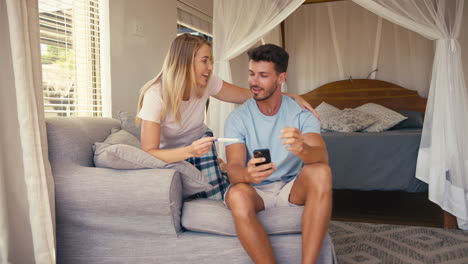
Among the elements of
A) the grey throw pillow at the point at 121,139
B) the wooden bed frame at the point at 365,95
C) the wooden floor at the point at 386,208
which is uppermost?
the wooden bed frame at the point at 365,95

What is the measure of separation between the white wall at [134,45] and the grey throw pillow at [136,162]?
137 cm

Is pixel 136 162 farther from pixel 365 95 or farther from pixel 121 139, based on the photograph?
pixel 365 95

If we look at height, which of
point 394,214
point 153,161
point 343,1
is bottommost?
point 394,214

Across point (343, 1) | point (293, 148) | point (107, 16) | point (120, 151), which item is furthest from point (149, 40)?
point (343, 1)

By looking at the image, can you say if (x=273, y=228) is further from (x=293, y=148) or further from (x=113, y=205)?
(x=113, y=205)

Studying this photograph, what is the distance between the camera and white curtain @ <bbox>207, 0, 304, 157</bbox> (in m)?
3.12

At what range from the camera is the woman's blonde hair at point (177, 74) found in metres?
2.01

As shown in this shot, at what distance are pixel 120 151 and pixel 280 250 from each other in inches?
32.9

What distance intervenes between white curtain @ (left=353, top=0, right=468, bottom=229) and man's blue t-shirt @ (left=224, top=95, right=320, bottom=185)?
128 centimetres

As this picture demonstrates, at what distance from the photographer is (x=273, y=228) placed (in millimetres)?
1752

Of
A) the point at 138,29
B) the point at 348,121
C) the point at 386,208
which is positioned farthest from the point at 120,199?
the point at 348,121

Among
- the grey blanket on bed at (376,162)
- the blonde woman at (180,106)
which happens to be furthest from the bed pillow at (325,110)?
the blonde woman at (180,106)

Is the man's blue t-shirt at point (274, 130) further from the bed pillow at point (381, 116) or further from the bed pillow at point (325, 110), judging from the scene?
the bed pillow at point (325, 110)

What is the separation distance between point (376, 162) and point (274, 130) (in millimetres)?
1544
